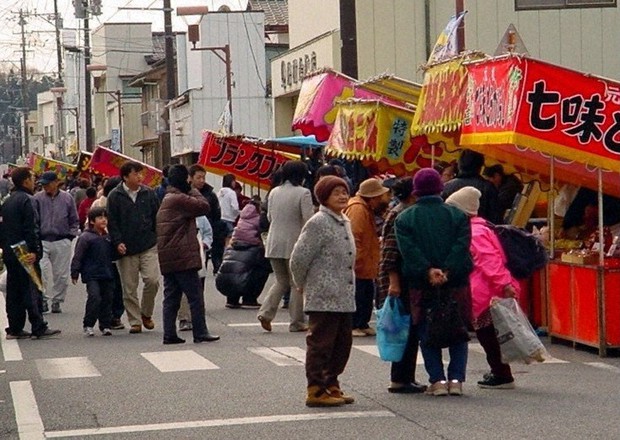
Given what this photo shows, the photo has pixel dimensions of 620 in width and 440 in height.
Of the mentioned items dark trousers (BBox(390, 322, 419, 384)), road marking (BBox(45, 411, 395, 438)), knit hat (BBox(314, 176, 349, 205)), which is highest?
knit hat (BBox(314, 176, 349, 205))

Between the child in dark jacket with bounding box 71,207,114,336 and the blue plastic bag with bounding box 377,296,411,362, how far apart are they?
Result: 19.6 feet

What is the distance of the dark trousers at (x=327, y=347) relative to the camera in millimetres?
10305

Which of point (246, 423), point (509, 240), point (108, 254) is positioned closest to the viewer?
point (246, 423)

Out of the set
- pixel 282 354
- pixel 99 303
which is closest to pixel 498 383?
pixel 282 354

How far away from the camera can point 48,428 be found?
9.82m

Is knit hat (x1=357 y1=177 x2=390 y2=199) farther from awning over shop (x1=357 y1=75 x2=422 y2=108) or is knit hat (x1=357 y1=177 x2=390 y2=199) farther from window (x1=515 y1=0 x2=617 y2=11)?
window (x1=515 y1=0 x2=617 y2=11)

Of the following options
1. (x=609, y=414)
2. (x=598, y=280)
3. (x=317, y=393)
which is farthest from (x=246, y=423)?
(x=598, y=280)

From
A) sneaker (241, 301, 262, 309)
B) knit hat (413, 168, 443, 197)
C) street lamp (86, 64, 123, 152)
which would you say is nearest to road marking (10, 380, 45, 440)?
knit hat (413, 168, 443, 197)

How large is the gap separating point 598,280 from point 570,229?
2222 millimetres

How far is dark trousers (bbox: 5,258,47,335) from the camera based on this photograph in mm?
15875

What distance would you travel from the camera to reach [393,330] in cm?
1086

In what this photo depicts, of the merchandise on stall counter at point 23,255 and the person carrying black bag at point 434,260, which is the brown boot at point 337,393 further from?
the merchandise on stall counter at point 23,255

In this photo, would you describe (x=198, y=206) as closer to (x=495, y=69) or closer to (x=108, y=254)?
(x=108, y=254)

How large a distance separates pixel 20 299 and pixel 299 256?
644 centimetres
